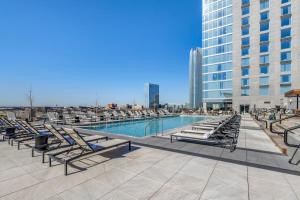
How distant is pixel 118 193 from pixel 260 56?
43749mm

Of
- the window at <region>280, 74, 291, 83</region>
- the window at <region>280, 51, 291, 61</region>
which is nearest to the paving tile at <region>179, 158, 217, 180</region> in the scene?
the window at <region>280, 74, 291, 83</region>

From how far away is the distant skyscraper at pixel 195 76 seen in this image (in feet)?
398

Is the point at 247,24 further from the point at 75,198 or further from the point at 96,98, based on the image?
the point at 75,198

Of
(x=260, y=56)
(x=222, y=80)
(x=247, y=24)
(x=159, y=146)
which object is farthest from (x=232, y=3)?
(x=159, y=146)

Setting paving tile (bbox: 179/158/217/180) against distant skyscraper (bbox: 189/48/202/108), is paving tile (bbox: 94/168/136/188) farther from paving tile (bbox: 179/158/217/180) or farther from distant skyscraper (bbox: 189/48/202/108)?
distant skyscraper (bbox: 189/48/202/108)

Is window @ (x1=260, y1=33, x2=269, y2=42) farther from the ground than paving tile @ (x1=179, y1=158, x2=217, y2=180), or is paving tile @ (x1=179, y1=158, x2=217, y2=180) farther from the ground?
window @ (x1=260, y1=33, x2=269, y2=42)

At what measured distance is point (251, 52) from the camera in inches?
1444

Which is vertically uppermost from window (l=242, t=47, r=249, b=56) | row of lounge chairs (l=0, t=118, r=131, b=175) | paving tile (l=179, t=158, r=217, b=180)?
window (l=242, t=47, r=249, b=56)

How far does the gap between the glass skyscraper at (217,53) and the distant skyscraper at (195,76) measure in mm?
77052

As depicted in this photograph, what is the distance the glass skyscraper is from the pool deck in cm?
4020

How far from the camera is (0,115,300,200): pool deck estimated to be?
279 cm

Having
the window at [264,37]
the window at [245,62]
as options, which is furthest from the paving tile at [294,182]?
the window at [264,37]

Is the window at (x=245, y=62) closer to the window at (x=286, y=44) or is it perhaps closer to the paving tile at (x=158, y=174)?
the window at (x=286, y=44)

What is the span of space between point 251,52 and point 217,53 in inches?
334
